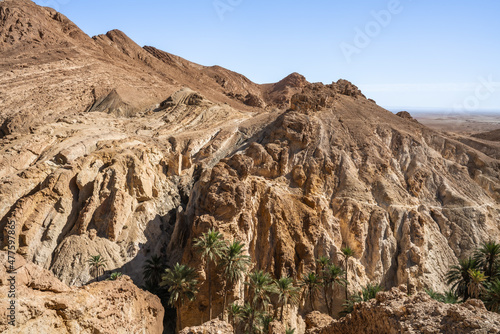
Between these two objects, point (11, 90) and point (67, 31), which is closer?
point (11, 90)

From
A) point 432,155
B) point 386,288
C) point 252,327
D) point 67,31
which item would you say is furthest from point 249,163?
point 67,31

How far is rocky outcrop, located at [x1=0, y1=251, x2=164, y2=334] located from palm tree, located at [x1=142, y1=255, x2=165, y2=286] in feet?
44.2

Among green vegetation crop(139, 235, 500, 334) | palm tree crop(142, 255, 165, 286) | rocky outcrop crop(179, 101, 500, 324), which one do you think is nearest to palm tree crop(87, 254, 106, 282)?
green vegetation crop(139, 235, 500, 334)

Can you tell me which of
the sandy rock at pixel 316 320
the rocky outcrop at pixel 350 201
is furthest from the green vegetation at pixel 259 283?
the sandy rock at pixel 316 320

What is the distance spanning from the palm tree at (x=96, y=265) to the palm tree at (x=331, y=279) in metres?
21.5

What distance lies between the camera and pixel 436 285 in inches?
1500

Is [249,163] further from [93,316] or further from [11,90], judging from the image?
[11,90]

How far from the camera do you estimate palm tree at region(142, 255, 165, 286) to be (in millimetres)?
34431

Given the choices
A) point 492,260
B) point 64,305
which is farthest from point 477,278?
point 64,305

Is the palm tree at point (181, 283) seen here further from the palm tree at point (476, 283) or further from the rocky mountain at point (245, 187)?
the palm tree at point (476, 283)

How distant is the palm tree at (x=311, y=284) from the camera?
109 feet

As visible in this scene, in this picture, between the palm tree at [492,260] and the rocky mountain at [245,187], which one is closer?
the palm tree at [492,260]

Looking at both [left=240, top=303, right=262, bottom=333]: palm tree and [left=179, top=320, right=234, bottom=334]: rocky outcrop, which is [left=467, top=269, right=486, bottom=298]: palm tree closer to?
[left=240, top=303, right=262, bottom=333]: palm tree

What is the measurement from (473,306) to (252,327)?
18.0 metres
